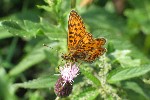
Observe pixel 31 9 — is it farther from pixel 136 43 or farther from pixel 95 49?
pixel 95 49

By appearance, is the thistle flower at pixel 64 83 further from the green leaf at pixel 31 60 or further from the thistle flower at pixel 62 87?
the green leaf at pixel 31 60

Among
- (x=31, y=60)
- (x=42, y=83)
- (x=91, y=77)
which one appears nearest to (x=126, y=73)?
(x=91, y=77)

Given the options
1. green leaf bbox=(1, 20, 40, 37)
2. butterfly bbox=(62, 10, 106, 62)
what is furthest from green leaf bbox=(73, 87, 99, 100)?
green leaf bbox=(1, 20, 40, 37)

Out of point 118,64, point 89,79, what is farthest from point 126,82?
point 89,79

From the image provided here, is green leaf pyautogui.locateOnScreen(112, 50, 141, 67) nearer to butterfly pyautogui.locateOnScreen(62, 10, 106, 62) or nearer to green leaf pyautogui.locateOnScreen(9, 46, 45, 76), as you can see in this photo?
butterfly pyautogui.locateOnScreen(62, 10, 106, 62)

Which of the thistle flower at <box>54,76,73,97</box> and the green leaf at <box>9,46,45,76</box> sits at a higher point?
the green leaf at <box>9,46,45,76</box>

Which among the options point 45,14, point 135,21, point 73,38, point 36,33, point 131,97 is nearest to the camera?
point 73,38

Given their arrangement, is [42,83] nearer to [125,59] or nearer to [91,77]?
[91,77]
